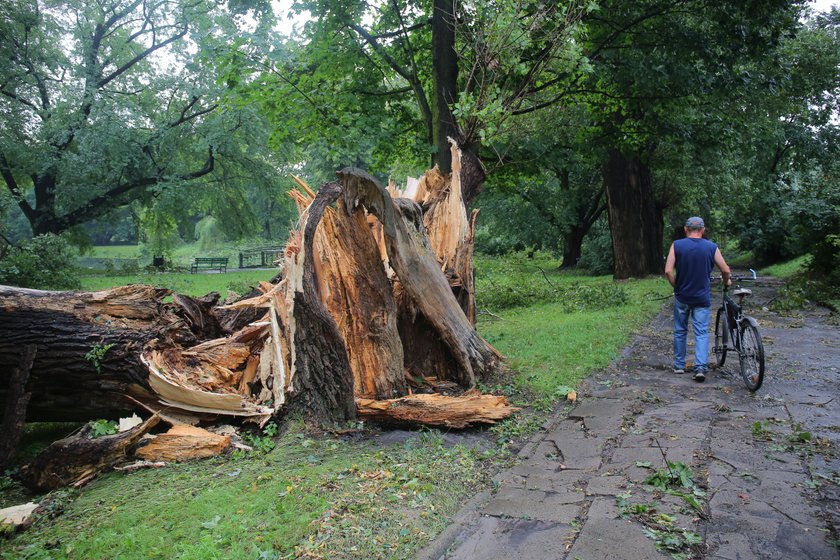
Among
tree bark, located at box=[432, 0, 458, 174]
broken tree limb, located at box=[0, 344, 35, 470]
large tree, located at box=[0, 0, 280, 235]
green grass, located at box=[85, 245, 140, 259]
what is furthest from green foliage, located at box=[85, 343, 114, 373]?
green grass, located at box=[85, 245, 140, 259]

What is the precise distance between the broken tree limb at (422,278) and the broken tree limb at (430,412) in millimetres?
1154

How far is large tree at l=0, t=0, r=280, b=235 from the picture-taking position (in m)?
25.1

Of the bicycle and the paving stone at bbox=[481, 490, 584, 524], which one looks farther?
the bicycle

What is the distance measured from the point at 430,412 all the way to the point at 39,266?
Result: 13.2 m

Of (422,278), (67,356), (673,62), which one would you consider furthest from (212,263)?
(67,356)

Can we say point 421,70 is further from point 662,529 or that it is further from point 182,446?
point 662,529

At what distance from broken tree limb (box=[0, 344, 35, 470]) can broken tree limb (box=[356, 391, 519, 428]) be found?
291 cm

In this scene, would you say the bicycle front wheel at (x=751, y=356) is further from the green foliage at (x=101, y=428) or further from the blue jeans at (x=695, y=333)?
the green foliage at (x=101, y=428)

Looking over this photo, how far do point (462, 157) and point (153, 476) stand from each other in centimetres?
680

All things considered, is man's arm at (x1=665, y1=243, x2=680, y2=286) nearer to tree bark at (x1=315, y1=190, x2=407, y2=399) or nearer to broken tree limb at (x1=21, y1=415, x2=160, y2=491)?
tree bark at (x1=315, y1=190, x2=407, y2=399)

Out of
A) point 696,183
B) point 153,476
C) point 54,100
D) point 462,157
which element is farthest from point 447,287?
point 54,100

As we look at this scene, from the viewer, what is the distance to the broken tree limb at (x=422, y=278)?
22.6 ft

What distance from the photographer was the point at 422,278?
732cm

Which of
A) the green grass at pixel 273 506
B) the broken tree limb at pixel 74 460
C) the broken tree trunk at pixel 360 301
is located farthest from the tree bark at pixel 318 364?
the broken tree limb at pixel 74 460
